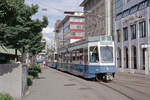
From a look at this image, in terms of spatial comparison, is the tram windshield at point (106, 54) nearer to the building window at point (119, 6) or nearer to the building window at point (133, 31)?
the building window at point (133, 31)

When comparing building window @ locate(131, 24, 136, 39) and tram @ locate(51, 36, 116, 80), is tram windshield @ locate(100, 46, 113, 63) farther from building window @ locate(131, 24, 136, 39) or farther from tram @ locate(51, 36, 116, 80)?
building window @ locate(131, 24, 136, 39)

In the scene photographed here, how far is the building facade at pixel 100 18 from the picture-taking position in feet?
172

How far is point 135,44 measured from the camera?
131 feet

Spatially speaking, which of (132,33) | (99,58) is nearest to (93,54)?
(99,58)

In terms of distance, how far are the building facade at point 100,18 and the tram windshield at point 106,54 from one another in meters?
27.5

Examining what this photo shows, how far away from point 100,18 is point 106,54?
41.8m

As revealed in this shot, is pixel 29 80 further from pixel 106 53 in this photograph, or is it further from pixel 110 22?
pixel 110 22

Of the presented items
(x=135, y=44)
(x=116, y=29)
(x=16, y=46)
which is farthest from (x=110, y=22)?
(x=16, y=46)

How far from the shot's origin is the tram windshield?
17.5 m

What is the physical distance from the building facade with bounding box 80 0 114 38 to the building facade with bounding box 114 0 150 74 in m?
3.86

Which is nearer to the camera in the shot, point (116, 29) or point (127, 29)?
point (127, 29)

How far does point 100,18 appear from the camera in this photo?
192ft

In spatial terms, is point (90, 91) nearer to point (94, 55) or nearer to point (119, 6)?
point (94, 55)

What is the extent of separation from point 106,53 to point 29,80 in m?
5.92
